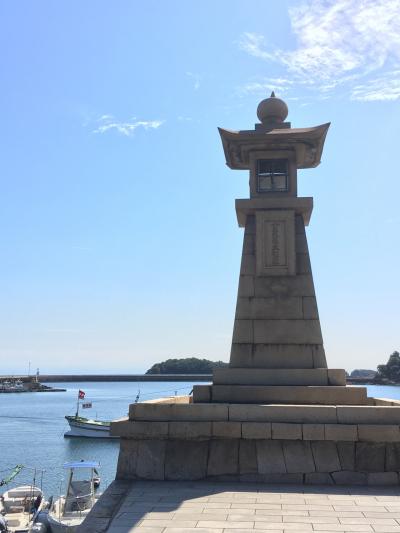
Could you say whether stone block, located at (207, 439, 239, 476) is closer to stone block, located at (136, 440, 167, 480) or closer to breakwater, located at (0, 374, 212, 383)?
stone block, located at (136, 440, 167, 480)

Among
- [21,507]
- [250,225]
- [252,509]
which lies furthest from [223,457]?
[21,507]

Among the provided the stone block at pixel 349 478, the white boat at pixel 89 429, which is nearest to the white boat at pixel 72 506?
the stone block at pixel 349 478

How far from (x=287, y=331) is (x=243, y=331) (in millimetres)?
779

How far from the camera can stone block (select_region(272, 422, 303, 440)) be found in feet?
22.7

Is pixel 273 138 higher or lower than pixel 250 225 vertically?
higher

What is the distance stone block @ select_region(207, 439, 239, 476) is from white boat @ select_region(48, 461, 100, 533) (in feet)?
36.8

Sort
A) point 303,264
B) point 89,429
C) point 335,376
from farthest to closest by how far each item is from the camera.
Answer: point 89,429 < point 303,264 < point 335,376

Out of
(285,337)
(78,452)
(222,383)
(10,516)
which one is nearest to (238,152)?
(285,337)

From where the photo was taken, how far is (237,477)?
6.88 meters

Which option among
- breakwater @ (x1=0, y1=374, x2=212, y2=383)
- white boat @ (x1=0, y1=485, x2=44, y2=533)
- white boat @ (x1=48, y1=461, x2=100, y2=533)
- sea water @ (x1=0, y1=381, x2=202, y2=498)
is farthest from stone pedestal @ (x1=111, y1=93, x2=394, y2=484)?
breakwater @ (x1=0, y1=374, x2=212, y2=383)

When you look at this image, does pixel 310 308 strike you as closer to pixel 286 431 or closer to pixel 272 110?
pixel 286 431

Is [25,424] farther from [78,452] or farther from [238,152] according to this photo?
[238,152]

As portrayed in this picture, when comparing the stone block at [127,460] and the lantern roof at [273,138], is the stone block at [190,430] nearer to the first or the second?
the stone block at [127,460]

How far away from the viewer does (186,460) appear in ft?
23.0
